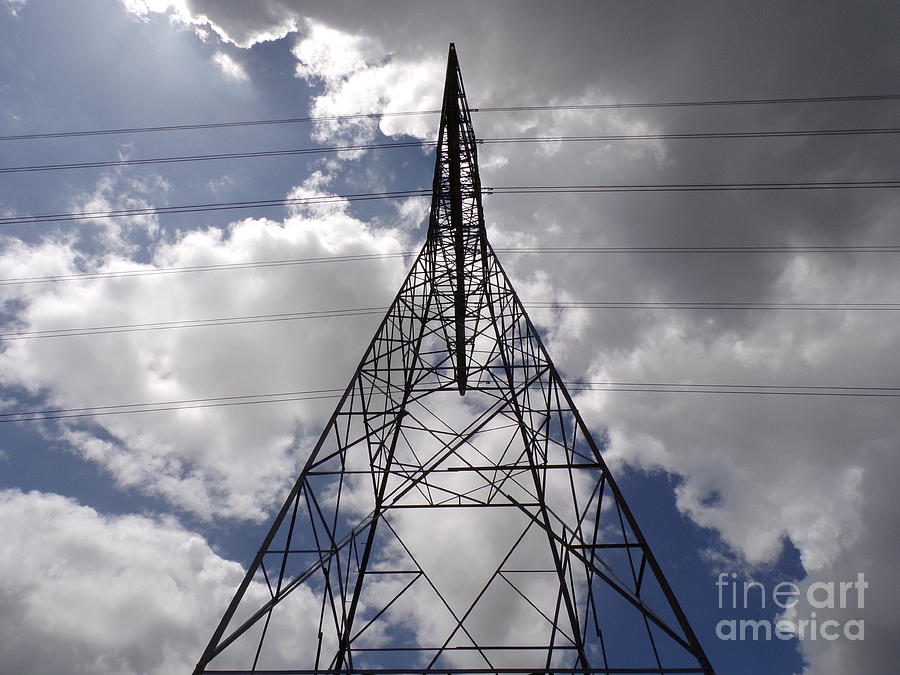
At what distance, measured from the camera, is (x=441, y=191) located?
16484 millimetres

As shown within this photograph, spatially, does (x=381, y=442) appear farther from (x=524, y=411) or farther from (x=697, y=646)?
(x=697, y=646)

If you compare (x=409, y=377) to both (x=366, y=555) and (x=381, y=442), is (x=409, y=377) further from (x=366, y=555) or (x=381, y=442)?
(x=366, y=555)

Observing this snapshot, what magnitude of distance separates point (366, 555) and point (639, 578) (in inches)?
219

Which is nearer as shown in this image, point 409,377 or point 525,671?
point 525,671

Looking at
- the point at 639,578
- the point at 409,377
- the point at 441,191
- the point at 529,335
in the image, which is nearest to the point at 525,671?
the point at 639,578

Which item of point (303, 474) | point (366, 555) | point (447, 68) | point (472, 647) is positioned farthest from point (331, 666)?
point (447, 68)

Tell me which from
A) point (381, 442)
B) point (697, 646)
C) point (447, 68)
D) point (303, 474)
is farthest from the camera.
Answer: point (447, 68)

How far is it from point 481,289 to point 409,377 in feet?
14.3

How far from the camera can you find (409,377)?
12.7 metres

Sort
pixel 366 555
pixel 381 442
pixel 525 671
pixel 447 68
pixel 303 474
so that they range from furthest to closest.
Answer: pixel 447 68 < pixel 381 442 < pixel 366 555 < pixel 303 474 < pixel 525 671

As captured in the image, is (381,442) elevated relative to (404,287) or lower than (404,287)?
lower

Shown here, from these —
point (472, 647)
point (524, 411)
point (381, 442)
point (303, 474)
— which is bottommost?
point (472, 647)

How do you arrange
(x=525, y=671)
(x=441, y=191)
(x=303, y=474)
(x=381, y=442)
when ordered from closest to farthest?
(x=525, y=671), (x=303, y=474), (x=381, y=442), (x=441, y=191)

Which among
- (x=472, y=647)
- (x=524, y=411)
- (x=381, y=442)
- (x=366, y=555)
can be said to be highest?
(x=524, y=411)
